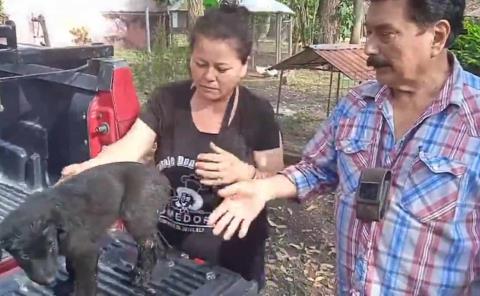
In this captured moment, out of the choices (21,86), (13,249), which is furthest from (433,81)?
(21,86)

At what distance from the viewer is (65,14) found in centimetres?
1670

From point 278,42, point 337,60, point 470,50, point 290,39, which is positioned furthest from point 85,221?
point 290,39

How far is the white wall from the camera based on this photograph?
15.0 meters

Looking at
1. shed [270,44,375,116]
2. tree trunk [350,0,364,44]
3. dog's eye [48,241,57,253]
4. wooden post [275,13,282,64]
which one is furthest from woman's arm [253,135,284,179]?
wooden post [275,13,282,64]

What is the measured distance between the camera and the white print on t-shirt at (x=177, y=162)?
2.26 metres

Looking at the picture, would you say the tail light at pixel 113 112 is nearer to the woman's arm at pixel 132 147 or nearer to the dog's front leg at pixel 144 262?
the woman's arm at pixel 132 147

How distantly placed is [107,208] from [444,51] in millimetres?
1089

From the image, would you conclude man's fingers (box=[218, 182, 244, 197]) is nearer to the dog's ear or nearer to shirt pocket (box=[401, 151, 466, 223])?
shirt pocket (box=[401, 151, 466, 223])

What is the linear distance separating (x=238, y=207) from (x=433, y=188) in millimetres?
564

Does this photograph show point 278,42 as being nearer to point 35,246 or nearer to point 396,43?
point 396,43

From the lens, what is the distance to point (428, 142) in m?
1.71

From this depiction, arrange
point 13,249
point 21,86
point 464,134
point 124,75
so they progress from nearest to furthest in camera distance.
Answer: point 13,249, point 464,134, point 124,75, point 21,86

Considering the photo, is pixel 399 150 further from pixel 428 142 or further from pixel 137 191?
pixel 137 191

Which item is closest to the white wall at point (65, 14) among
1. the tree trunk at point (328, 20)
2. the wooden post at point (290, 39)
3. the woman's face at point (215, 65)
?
the wooden post at point (290, 39)
